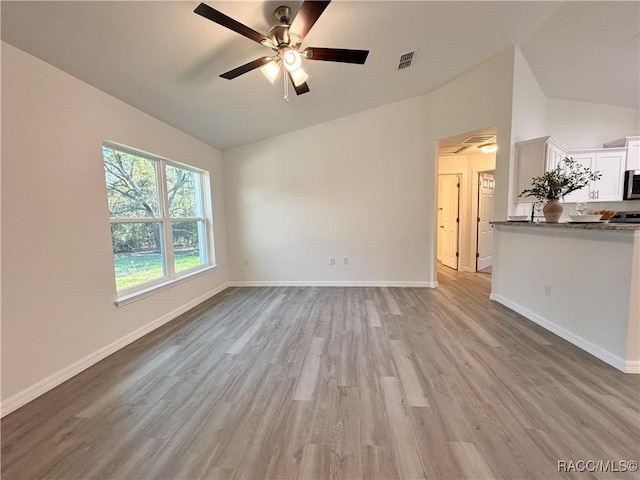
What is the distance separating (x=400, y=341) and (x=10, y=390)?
3.01 meters

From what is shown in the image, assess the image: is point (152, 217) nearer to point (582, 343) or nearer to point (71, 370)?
point (71, 370)

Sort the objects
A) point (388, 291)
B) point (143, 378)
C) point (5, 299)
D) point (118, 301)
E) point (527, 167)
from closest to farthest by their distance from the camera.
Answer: point (5, 299) < point (143, 378) < point (118, 301) < point (527, 167) < point (388, 291)

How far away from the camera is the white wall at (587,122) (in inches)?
180

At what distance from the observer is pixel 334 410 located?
1700 millimetres

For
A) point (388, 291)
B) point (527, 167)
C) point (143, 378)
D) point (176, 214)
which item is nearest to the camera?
point (143, 378)

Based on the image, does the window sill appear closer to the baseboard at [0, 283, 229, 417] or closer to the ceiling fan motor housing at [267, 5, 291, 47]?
the baseboard at [0, 283, 229, 417]

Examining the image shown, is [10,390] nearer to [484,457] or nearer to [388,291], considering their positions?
[484,457]

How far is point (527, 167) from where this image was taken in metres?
3.42

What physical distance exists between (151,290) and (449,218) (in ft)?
19.5

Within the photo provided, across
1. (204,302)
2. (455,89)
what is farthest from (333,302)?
(455,89)

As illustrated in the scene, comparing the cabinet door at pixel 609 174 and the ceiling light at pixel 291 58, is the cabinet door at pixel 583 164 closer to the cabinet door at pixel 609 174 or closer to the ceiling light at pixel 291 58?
the cabinet door at pixel 609 174

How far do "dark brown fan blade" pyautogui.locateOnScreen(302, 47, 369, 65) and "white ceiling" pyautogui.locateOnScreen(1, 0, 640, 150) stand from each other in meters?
0.37

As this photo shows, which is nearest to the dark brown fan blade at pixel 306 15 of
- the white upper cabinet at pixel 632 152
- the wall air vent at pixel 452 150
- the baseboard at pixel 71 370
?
the baseboard at pixel 71 370

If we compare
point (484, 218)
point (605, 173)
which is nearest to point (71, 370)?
point (484, 218)
